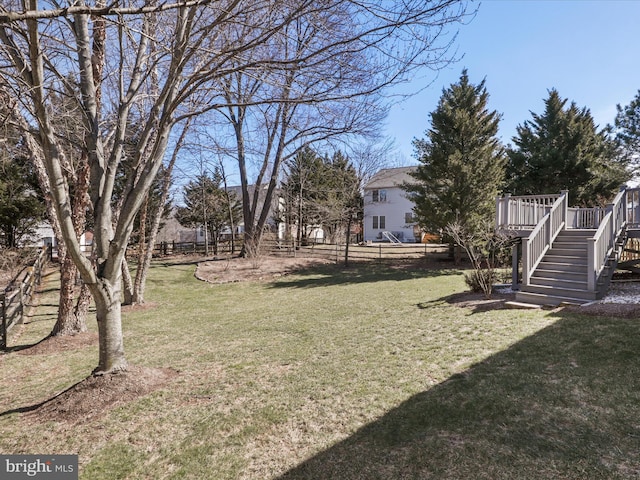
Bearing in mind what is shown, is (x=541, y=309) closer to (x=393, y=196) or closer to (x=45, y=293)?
(x=45, y=293)

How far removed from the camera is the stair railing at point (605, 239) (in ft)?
24.3

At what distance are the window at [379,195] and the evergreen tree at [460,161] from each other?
14.9 metres

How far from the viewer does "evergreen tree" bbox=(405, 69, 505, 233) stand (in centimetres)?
1714

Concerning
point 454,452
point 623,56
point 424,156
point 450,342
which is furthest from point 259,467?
point 424,156

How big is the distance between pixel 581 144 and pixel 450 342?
64.5 feet

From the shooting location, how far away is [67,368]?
5590 mm

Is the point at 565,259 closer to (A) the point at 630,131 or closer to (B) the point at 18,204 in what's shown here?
(A) the point at 630,131

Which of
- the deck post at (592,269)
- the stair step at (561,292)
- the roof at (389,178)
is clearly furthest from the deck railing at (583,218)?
the roof at (389,178)

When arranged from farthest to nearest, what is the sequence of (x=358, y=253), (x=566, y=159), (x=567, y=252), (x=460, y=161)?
(x=358, y=253)
(x=566, y=159)
(x=460, y=161)
(x=567, y=252)

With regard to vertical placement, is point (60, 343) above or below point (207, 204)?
below

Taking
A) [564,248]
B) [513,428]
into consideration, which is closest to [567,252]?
[564,248]

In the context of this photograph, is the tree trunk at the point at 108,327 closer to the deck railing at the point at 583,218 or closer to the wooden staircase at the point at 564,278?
the wooden staircase at the point at 564,278

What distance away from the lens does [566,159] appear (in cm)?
1897

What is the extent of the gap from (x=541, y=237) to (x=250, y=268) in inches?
518
